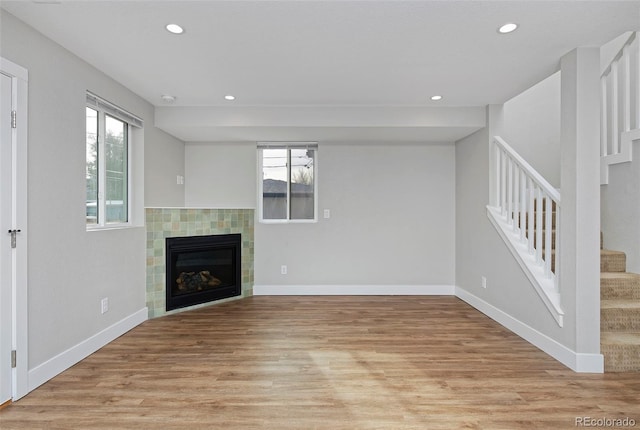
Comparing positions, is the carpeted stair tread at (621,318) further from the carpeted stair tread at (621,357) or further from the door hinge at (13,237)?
the door hinge at (13,237)

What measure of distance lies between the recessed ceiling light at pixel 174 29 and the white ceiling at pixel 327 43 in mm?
33

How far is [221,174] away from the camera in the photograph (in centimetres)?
457

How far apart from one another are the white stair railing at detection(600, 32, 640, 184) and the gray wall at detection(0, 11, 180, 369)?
191 inches

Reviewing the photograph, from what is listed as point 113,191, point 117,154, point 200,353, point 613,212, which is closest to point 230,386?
point 200,353

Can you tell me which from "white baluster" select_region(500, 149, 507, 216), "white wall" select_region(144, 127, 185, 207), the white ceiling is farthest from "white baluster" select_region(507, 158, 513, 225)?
"white wall" select_region(144, 127, 185, 207)

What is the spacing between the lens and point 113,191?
312 centimetres

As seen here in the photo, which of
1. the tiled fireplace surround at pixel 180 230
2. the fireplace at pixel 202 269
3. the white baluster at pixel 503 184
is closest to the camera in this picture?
the white baluster at pixel 503 184

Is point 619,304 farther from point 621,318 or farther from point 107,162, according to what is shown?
point 107,162

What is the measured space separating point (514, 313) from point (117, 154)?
433 centimetres

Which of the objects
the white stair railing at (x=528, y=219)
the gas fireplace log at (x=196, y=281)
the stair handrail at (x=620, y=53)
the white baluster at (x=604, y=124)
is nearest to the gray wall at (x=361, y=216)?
the gas fireplace log at (x=196, y=281)

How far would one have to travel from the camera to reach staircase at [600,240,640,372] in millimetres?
2361

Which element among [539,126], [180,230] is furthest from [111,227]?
[539,126]

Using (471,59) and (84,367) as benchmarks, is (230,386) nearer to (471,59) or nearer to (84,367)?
(84,367)

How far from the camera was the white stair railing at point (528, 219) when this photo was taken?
2646 millimetres
